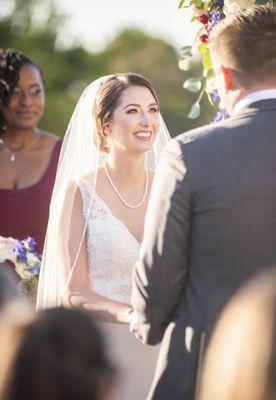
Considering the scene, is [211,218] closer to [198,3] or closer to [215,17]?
[215,17]

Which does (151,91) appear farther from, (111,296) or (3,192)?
(3,192)

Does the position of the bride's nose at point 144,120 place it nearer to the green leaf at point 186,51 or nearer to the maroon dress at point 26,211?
the green leaf at point 186,51

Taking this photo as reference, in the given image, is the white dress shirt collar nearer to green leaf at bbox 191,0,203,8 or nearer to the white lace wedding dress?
green leaf at bbox 191,0,203,8

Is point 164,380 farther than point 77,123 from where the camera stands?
No

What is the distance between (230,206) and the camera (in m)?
4.17

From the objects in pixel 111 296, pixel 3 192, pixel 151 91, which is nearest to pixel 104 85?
pixel 151 91

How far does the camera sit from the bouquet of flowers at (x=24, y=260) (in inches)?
246

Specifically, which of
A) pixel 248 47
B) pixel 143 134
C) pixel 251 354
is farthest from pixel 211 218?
pixel 143 134

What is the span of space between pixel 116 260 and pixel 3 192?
204 centimetres

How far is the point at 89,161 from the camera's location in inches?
244

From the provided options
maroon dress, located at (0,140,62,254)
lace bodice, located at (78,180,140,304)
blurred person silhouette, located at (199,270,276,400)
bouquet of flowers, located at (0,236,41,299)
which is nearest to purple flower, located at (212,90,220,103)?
lace bodice, located at (78,180,140,304)

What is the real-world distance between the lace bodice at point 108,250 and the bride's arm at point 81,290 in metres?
0.04

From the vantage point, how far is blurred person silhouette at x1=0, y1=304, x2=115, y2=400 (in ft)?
8.33

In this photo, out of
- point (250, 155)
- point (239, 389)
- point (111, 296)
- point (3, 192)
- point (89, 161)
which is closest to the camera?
point (239, 389)
